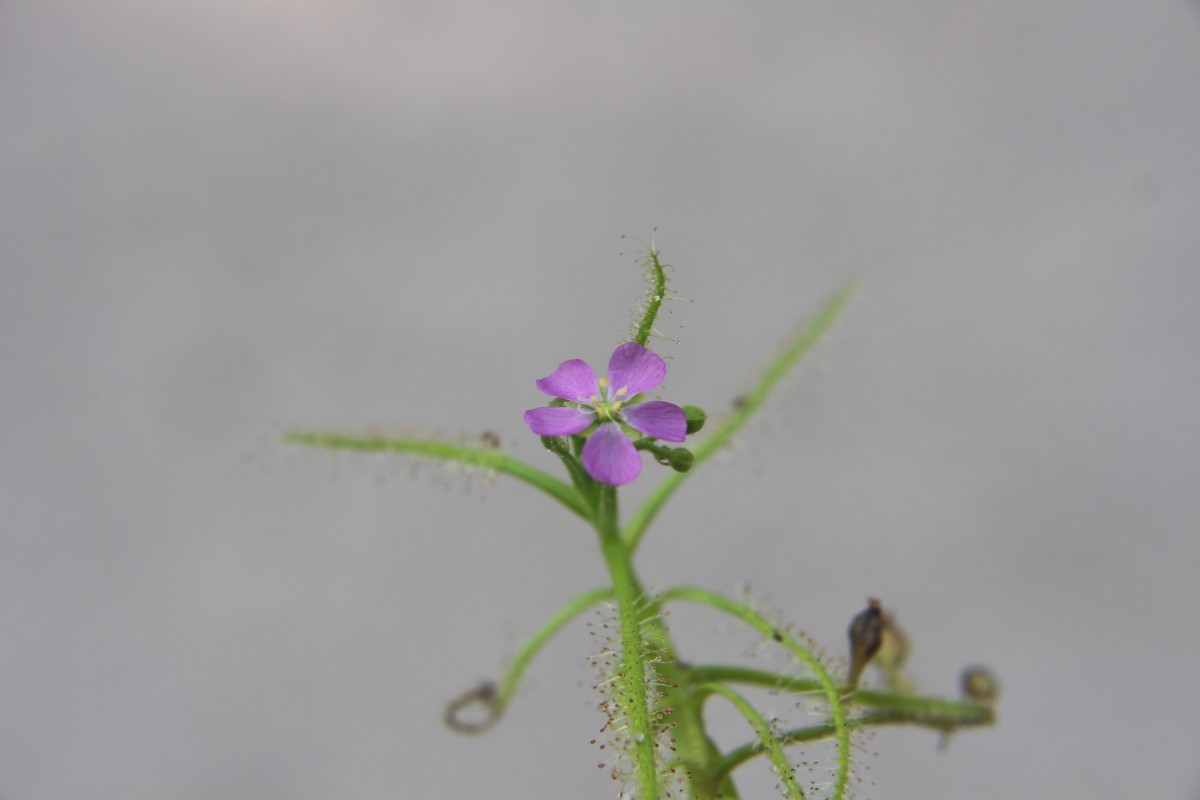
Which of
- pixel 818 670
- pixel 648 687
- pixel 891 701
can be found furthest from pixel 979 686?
pixel 648 687

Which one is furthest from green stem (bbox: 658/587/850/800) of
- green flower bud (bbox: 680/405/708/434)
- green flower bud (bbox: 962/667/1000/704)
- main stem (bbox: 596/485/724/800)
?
green flower bud (bbox: 962/667/1000/704)

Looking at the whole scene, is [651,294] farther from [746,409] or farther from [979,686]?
[979,686]

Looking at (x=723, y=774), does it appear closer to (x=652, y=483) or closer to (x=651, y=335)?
(x=651, y=335)

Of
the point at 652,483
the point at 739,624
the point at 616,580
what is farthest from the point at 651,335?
the point at 652,483

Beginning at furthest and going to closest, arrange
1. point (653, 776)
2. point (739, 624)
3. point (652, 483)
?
point (652, 483) → point (739, 624) → point (653, 776)

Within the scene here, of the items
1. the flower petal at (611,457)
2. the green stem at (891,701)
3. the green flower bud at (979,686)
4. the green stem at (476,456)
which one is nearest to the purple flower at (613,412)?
the flower petal at (611,457)

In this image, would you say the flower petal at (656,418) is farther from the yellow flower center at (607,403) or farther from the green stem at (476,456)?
the green stem at (476,456)
